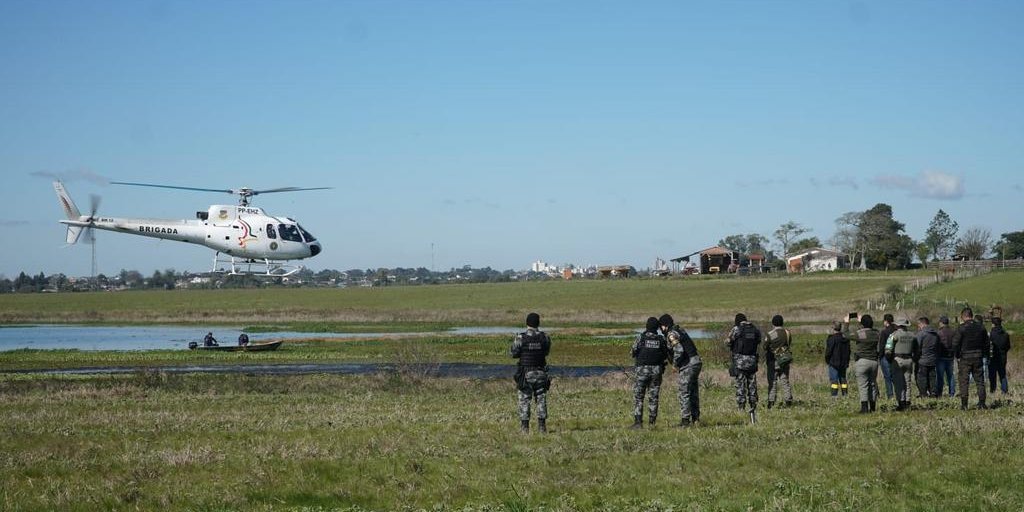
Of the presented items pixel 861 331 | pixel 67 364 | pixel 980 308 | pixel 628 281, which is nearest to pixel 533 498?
pixel 861 331

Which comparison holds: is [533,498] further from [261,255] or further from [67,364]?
[261,255]

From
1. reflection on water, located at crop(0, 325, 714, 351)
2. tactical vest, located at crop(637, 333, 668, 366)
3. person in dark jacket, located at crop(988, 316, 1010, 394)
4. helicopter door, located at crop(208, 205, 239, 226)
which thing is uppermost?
helicopter door, located at crop(208, 205, 239, 226)

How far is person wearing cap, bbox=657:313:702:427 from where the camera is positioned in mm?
18531

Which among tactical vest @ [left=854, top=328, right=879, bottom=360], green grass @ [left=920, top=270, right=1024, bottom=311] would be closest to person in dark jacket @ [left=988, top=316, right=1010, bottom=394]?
tactical vest @ [left=854, top=328, right=879, bottom=360]

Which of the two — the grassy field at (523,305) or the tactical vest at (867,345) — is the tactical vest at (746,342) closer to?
the tactical vest at (867,345)

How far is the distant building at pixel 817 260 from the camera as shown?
169 meters

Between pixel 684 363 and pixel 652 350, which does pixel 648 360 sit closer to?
pixel 652 350

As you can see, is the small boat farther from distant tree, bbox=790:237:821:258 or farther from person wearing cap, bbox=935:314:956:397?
distant tree, bbox=790:237:821:258

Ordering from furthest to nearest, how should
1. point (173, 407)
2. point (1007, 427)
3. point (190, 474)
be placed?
point (173, 407) → point (1007, 427) → point (190, 474)

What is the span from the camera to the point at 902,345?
21.2 meters

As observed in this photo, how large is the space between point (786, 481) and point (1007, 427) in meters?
5.67

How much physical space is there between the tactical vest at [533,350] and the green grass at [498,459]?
1200 millimetres

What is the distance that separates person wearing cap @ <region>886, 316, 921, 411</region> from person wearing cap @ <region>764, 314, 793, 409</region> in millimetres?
2011

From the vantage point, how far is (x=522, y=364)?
58.6 ft
